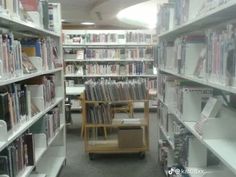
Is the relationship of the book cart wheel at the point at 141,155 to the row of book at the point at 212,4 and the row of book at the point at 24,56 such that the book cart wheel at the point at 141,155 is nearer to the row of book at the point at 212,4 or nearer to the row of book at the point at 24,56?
the row of book at the point at 24,56

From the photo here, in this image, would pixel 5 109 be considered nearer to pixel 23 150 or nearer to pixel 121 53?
pixel 23 150

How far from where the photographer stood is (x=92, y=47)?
7.16m

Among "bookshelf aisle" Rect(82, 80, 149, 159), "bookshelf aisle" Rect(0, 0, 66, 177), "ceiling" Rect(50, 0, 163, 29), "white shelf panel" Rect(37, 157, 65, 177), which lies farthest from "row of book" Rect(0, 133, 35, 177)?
"ceiling" Rect(50, 0, 163, 29)

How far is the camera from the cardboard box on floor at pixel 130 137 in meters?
3.83

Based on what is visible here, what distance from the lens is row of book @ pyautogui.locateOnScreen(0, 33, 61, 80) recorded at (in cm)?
177

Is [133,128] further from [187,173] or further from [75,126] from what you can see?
[75,126]

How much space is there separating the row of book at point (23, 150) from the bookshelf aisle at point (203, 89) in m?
1.18

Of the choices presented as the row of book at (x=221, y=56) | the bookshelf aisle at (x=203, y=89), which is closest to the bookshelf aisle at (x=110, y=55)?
the bookshelf aisle at (x=203, y=89)

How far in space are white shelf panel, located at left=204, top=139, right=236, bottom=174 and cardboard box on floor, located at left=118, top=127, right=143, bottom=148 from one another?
212cm

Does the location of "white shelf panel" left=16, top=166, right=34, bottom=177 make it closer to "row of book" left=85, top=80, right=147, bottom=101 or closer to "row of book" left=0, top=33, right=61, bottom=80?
"row of book" left=0, top=33, right=61, bottom=80

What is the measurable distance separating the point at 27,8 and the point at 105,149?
2102mm

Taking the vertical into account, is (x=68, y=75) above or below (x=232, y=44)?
below

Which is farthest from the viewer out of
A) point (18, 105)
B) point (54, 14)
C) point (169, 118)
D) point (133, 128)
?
point (133, 128)

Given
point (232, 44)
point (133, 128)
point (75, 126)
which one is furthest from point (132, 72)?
point (232, 44)
